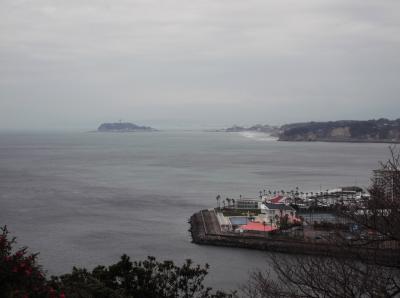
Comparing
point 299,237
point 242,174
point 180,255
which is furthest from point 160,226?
point 242,174

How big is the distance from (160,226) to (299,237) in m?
3.23

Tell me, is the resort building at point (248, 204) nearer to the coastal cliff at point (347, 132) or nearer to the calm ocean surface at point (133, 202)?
the calm ocean surface at point (133, 202)

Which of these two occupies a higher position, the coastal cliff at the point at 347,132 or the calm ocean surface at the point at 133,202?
the coastal cliff at the point at 347,132

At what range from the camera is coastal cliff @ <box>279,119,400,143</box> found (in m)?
58.2

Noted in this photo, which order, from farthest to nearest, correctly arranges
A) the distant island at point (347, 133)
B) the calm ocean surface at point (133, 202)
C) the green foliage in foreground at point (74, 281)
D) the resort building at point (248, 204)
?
the distant island at point (347, 133) → the resort building at point (248, 204) → the calm ocean surface at point (133, 202) → the green foliage in foreground at point (74, 281)

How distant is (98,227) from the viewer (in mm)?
11484

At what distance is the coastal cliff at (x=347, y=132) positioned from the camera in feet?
191

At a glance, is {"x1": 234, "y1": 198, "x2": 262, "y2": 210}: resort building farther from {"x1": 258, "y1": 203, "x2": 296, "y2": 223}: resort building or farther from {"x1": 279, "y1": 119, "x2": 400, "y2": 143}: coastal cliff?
{"x1": 279, "y1": 119, "x2": 400, "y2": 143}: coastal cliff

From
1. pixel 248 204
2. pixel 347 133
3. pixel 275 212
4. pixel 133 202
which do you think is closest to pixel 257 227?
pixel 275 212

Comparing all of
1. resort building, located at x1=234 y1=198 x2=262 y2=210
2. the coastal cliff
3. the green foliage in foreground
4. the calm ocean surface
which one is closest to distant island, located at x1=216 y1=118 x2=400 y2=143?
the coastal cliff

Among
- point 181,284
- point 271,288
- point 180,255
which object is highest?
point 271,288

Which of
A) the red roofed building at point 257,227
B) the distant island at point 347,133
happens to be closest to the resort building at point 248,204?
the red roofed building at point 257,227

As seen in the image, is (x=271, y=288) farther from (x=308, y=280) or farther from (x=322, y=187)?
(x=322, y=187)

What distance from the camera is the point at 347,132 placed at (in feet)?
204
